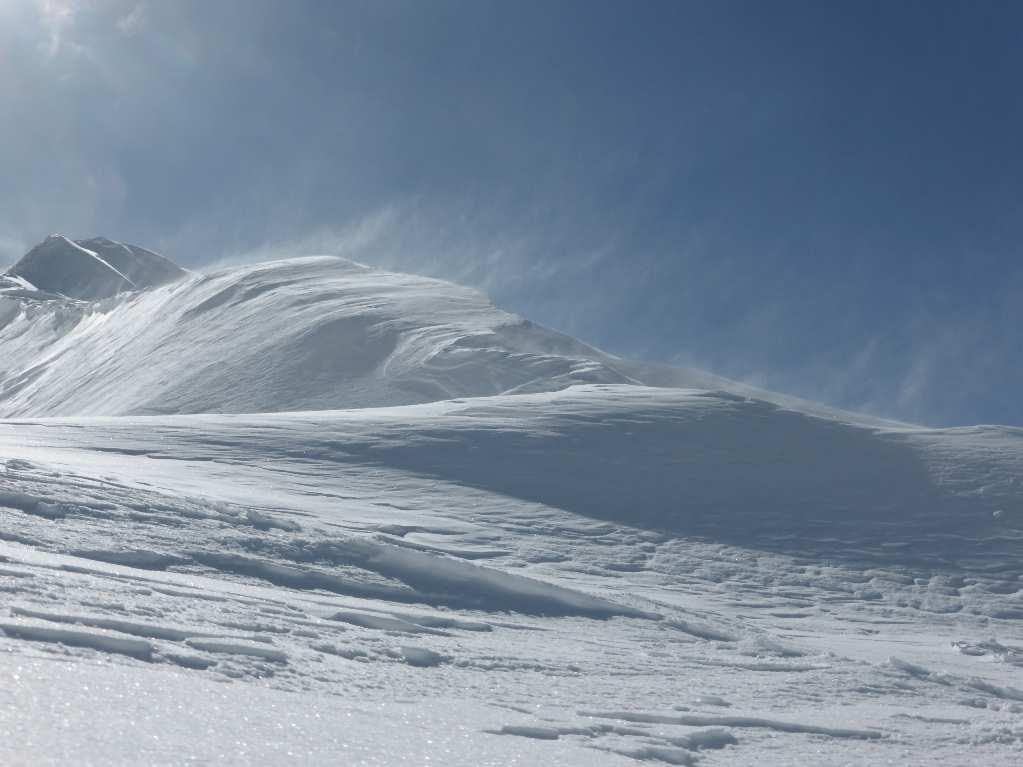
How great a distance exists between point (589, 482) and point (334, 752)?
11914 mm

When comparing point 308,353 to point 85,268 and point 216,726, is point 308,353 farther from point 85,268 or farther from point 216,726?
point 85,268

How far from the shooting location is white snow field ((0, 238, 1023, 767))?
17.7 feet

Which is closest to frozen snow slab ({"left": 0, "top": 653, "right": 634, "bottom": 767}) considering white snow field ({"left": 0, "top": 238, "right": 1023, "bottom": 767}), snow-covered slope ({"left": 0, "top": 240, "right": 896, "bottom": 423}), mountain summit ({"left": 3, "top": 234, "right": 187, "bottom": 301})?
white snow field ({"left": 0, "top": 238, "right": 1023, "bottom": 767})

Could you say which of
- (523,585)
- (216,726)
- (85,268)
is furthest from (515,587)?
(85,268)

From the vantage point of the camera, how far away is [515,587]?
10109 millimetres

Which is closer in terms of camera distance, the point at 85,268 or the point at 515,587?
the point at 515,587

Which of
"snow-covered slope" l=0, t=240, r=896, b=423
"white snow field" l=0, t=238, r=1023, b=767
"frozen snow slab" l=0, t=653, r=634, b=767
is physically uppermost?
"snow-covered slope" l=0, t=240, r=896, b=423

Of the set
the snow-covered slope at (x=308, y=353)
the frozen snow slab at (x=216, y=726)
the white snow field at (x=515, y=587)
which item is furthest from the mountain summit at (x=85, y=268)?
the frozen snow slab at (x=216, y=726)

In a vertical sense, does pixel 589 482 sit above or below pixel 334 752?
above

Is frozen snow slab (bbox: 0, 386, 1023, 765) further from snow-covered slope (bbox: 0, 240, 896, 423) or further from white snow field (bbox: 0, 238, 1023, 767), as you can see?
snow-covered slope (bbox: 0, 240, 896, 423)

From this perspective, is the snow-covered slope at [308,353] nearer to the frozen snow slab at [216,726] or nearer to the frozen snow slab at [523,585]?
the frozen snow slab at [523,585]

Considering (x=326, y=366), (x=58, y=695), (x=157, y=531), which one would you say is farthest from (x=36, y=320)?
(x=58, y=695)

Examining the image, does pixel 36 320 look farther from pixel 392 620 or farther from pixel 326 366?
pixel 392 620

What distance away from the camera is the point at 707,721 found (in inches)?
259
